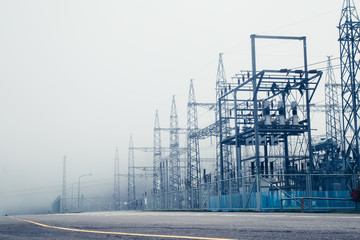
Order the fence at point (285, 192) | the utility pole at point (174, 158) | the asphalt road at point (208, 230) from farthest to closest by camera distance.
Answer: the utility pole at point (174, 158)
the fence at point (285, 192)
the asphalt road at point (208, 230)

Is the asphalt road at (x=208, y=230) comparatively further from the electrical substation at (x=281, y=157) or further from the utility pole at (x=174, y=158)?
the utility pole at (x=174, y=158)

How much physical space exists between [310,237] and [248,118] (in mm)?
28869

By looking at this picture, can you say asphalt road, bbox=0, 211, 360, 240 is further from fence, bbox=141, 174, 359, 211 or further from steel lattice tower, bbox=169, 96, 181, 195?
steel lattice tower, bbox=169, 96, 181, 195

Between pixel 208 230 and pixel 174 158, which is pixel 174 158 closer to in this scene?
pixel 174 158

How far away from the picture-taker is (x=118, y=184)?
2825 inches

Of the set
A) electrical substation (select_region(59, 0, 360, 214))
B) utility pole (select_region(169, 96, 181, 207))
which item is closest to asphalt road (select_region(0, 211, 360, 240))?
electrical substation (select_region(59, 0, 360, 214))

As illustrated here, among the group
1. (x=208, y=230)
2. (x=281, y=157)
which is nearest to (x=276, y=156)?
(x=281, y=157)

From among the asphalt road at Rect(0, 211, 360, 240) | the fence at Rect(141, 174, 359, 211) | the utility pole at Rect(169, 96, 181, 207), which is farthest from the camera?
the utility pole at Rect(169, 96, 181, 207)

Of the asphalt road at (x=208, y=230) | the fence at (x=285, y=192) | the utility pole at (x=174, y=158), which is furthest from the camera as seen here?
the utility pole at (x=174, y=158)


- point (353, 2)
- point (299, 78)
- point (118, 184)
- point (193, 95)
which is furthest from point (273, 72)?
point (118, 184)

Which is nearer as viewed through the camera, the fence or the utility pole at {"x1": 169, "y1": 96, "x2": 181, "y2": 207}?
the fence

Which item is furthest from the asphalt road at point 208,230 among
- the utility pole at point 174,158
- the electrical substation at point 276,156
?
the utility pole at point 174,158

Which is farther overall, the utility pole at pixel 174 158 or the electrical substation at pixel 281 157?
the utility pole at pixel 174 158

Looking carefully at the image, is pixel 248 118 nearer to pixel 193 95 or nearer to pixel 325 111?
pixel 193 95
